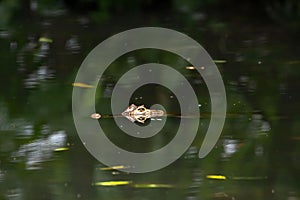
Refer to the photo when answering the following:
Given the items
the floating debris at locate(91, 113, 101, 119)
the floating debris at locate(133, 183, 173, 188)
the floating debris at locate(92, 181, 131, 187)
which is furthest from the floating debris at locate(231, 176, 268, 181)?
the floating debris at locate(91, 113, 101, 119)

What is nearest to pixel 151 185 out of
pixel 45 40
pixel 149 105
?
pixel 149 105

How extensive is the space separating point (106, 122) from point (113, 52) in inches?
53.8

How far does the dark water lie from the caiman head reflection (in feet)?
0.34

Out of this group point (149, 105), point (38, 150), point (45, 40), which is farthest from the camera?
point (45, 40)

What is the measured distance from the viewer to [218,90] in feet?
16.8

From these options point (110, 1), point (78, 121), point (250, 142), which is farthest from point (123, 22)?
point (250, 142)

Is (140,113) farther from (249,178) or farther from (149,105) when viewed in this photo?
(249,178)

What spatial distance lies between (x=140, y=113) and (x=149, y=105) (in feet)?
0.42

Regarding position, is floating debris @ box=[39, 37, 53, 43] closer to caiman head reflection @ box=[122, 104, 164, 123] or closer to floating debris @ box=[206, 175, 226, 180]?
caiman head reflection @ box=[122, 104, 164, 123]

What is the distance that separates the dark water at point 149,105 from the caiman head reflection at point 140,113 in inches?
4.0

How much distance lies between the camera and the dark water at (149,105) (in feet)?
12.5

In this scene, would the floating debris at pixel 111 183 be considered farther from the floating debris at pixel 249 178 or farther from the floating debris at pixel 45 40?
the floating debris at pixel 45 40

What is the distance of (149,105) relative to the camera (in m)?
4.85

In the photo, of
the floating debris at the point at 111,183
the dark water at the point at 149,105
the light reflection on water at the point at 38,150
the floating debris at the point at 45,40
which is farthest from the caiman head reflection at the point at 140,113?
the floating debris at the point at 45,40
